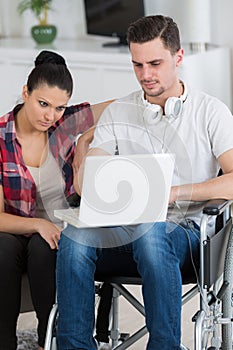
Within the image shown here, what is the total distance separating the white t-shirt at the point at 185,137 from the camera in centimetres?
247

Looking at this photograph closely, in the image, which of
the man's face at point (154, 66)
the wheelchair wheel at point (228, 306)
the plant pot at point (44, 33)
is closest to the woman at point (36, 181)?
the man's face at point (154, 66)

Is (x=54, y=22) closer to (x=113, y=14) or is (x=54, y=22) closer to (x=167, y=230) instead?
(x=113, y=14)

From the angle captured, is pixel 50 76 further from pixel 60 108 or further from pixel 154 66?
pixel 154 66

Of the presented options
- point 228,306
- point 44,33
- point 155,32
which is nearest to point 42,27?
point 44,33

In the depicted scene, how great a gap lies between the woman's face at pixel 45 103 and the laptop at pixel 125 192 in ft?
1.19

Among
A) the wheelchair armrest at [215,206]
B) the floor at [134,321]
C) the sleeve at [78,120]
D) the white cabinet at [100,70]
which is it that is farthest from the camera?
the white cabinet at [100,70]

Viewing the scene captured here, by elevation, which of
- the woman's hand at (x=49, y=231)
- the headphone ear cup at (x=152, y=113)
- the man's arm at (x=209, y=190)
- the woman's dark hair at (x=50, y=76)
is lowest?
the woman's hand at (x=49, y=231)

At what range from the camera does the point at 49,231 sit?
2543 millimetres

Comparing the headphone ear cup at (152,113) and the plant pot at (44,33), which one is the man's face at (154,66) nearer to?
the headphone ear cup at (152,113)

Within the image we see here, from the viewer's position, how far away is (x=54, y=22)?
5.45 metres

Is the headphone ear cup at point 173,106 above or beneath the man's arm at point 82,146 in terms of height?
above

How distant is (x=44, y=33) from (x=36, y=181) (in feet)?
8.33

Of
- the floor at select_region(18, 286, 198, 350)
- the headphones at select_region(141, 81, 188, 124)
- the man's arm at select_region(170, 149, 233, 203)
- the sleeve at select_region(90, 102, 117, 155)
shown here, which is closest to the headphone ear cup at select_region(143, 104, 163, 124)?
the headphones at select_region(141, 81, 188, 124)

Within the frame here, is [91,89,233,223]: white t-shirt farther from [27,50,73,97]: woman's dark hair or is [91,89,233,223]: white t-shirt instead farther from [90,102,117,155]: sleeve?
[27,50,73,97]: woman's dark hair
